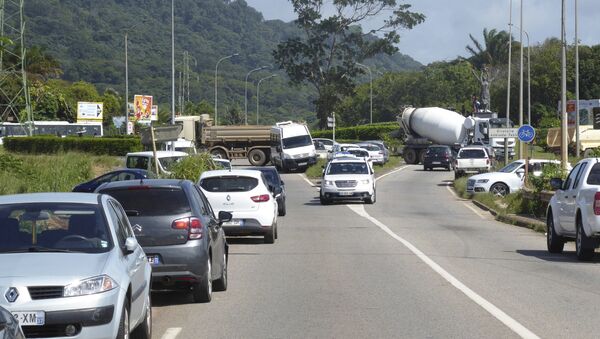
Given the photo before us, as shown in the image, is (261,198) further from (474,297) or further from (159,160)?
(159,160)

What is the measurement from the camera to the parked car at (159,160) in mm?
35094

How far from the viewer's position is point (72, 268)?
9062 millimetres

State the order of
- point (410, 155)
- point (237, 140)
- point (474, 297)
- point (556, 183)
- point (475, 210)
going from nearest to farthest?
point (474, 297)
point (556, 183)
point (475, 210)
point (237, 140)
point (410, 155)

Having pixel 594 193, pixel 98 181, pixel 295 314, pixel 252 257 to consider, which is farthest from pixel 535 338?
pixel 98 181

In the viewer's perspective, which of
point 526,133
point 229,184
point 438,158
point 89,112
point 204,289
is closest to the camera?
point 204,289

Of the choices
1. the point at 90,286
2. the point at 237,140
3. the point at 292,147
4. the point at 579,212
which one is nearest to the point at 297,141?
the point at 292,147

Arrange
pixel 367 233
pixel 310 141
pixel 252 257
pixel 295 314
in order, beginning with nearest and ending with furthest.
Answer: pixel 295 314
pixel 252 257
pixel 367 233
pixel 310 141

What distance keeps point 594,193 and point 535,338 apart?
8.33 metres

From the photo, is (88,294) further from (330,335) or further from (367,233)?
(367,233)

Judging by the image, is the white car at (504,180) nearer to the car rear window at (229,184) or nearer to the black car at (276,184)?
the black car at (276,184)

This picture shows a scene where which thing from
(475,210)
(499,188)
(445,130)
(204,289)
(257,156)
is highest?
(445,130)

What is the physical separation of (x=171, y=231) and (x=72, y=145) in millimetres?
51272

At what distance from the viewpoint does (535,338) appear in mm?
10914

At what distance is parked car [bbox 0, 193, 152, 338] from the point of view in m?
8.73
